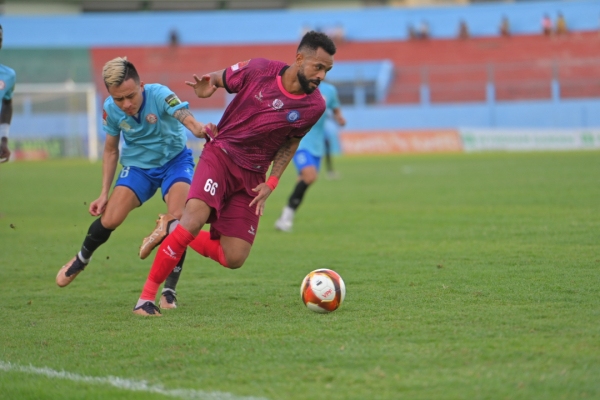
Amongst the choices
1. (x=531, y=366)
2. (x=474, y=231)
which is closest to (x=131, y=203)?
(x=531, y=366)

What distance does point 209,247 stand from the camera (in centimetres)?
542

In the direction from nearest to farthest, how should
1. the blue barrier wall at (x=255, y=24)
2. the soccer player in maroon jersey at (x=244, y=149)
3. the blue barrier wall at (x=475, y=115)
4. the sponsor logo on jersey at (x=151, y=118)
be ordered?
the soccer player in maroon jersey at (x=244, y=149)
the sponsor logo on jersey at (x=151, y=118)
the blue barrier wall at (x=475, y=115)
the blue barrier wall at (x=255, y=24)

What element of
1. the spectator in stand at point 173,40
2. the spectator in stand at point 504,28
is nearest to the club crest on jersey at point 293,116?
the spectator in stand at point 173,40

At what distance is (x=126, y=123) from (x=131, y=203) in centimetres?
65

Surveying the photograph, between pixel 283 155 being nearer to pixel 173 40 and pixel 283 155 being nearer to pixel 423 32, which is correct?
pixel 423 32

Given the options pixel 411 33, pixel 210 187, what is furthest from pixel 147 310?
pixel 411 33

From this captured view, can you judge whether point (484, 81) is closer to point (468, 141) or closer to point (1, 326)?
point (468, 141)

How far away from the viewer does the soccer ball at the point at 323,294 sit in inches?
188

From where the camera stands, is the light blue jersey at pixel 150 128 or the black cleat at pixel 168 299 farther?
the light blue jersey at pixel 150 128

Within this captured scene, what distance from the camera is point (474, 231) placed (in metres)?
8.70

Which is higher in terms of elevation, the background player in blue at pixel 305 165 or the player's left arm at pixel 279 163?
the player's left arm at pixel 279 163

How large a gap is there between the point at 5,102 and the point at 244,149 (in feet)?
11.6

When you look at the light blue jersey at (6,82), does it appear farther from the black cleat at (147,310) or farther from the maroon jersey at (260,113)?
the black cleat at (147,310)

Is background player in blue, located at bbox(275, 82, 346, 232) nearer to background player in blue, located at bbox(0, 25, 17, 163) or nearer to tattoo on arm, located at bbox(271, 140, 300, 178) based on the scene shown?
background player in blue, located at bbox(0, 25, 17, 163)
